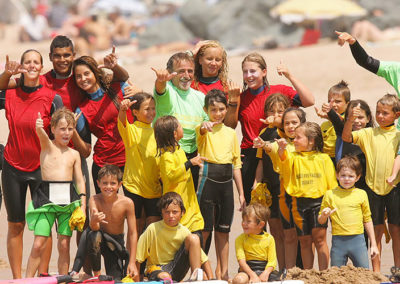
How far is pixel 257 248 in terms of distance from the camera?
325 inches

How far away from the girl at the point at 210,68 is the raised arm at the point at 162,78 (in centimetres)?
64

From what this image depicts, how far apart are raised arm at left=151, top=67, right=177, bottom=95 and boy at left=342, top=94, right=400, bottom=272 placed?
1.66 meters

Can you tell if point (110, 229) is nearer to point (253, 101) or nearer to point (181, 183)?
point (181, 183)

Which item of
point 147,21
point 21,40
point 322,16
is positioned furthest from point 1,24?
point 322,16

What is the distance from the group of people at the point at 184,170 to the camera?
8094 millimetres

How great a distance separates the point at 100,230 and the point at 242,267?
131cm

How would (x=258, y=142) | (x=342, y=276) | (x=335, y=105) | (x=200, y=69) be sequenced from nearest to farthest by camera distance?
1. (x=342, y=276)
2. (x=258, y=142)
3. (x=335, y=105)
4. (x=200, y=69)

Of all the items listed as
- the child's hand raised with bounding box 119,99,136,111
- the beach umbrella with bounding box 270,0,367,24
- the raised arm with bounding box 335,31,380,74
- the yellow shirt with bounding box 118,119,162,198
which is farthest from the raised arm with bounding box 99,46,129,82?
the beach umbrella with bounding box 270,0,367,24

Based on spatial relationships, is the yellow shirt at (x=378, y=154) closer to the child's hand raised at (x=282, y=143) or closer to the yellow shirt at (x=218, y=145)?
the child's hand raised at (x=282, y=143)

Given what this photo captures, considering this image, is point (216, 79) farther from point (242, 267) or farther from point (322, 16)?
point (322, 16)

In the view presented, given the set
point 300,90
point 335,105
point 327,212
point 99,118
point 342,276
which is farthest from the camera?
point 335,105

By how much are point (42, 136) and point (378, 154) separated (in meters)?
3.04

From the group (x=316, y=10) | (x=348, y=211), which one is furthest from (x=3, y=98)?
(x=316, y=10)

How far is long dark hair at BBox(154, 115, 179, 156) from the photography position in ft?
26.7
